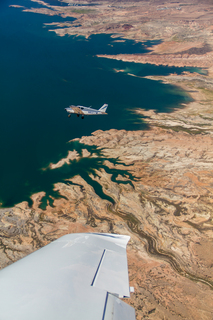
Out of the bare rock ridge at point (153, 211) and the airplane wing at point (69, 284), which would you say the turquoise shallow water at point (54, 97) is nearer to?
the bare rock ridge at point (153, 211)

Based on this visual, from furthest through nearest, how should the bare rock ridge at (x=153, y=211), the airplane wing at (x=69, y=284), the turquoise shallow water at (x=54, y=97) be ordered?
the turquoise shallow water at (x=54, y=97), the bare rock ridge at (x=153, y=211), the airplane wing at (x=69, y=284)

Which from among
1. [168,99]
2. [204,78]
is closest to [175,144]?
[168,99]

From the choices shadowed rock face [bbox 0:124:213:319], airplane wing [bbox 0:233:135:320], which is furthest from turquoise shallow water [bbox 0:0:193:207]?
airplane wing [bbox 0:233:135:320]

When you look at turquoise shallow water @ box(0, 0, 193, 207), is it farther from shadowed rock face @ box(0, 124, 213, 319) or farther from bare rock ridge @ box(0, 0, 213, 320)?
shadowed rock face @ box(0, 124, 213, 319)

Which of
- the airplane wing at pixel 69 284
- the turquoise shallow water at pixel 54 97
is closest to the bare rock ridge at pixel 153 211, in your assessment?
the turquoise shallow water at pixel 54 97

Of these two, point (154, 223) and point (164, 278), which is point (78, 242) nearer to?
point (164, 278)

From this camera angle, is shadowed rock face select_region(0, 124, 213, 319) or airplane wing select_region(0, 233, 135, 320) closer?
airplane wing select_region(0, 233, 135, 320)
